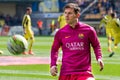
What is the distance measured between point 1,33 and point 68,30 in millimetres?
45020

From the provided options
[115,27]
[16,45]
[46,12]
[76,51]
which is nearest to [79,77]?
[76,51]

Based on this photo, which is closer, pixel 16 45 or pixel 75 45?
pixel 75 45

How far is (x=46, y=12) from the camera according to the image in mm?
56344

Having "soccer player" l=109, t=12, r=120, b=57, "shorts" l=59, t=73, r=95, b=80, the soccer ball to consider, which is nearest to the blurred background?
"soccer player" l=109, t=12, r=120, b=57

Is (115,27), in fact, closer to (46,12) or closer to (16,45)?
(16,45)

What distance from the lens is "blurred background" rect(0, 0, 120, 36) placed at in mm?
53681

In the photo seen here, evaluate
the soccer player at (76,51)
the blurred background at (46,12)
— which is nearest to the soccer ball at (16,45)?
the soccer player at (76,51)

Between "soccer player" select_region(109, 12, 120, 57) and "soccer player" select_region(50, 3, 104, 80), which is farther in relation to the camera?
"soccer player" select_region(109, 12, 120, 57)

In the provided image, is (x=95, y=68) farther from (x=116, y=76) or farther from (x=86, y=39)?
(x=86, y=39)

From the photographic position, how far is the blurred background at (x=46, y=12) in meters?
53.7

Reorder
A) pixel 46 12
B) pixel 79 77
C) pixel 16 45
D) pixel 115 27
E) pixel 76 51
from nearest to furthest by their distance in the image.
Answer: pixel 79 77 → pixel 76 51 → pixel 16 45 → pixel 115 27 → pixel 46 12

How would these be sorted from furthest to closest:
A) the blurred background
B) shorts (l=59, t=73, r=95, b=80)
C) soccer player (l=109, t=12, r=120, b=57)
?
the blurred background → soccer player (l=109, t=12, r=120, b=57) → shorts (l=59, t=73, r=95, b=80)

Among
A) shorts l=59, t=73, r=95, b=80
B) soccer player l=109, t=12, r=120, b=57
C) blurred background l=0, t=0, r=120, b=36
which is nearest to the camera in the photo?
shorts l=59, t=73, r=95, b=80

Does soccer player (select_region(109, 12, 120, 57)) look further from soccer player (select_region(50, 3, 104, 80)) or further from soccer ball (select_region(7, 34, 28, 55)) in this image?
soccer player (select_region(50, 3, 104, 80))
